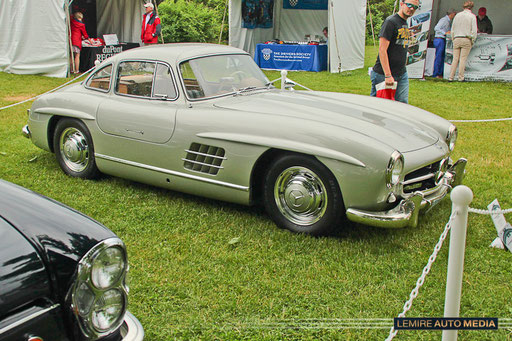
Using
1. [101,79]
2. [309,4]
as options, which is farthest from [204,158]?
[309,4]

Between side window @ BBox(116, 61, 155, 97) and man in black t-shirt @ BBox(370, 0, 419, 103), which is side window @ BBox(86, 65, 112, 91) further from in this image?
man in black t-shirt @ BBox(370, 0, 419, 103)

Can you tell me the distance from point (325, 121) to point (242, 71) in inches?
56.6

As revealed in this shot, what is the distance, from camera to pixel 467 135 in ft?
23.9

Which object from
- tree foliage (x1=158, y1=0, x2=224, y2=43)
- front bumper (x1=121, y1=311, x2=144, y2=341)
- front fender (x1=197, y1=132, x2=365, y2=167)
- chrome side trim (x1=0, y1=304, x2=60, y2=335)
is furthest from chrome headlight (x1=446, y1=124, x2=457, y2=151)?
tree foliage (x1=158, y1=0, x2=224, y2=43)

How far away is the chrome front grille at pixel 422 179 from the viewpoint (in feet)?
12.3

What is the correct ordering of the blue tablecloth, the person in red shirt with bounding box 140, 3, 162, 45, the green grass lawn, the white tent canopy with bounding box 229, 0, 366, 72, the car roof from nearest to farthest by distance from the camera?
the green grass lawn → the car roof → the person in red shirt with bounding box 140, 3, 162, 45 → the white tent canopy with bounding box 229, 0, 366, 72 → the blue tablecloth

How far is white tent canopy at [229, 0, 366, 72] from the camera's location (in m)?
14.8

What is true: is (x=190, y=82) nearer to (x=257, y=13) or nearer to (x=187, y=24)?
(x=257, y=13)

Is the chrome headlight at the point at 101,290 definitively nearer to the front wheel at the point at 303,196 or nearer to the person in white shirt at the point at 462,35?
the front wheel at the point at 303,196

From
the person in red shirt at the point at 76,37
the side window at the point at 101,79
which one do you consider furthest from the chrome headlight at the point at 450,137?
the person in red shirt at the point at 76,37

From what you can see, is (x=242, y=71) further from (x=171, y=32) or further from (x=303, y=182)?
(x=171, y=32)

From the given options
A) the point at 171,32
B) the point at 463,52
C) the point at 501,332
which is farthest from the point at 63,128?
the point at 171,32

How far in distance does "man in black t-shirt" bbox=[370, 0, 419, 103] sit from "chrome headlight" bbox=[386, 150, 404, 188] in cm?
277

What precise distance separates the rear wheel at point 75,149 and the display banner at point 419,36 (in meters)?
10.3
